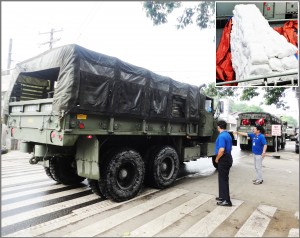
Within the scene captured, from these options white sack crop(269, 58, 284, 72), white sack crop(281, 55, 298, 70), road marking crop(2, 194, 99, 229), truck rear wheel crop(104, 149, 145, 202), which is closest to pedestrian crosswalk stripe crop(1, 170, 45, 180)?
road marking crop(2, 194, 99, 229)

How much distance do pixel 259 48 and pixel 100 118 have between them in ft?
10.4

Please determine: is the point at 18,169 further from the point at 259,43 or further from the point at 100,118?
the point at 259,43

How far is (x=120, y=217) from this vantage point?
452 centimetres

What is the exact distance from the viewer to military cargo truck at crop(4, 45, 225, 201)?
4691 mm

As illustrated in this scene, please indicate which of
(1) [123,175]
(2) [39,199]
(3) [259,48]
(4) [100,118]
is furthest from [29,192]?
(3) [259,48]

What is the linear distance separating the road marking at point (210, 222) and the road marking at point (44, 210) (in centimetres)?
247

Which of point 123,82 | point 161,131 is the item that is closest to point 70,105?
point 123,82

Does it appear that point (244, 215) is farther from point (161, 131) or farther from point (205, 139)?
point (205, 139)

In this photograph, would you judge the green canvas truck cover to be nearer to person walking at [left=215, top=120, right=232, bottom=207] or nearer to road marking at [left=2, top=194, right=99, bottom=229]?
person walking at [left=215, top=120, right=232, bottom=207]

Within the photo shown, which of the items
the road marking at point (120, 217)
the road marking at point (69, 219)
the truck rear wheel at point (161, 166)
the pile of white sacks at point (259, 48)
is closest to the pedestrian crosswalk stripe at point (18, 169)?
the truck rear wheel at point (161, 166)

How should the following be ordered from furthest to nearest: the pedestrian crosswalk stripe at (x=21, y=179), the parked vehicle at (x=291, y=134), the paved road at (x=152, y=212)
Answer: the parked vehicle at (x=291, y=134)
the pedestrian crosswalk stripe at (x=21, y=179)
the paved road at (x=152, y=212)

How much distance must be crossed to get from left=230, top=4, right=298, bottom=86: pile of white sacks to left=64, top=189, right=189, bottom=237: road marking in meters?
2.96

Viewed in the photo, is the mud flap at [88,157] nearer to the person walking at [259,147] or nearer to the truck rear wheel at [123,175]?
the truck rear wheel at [123,175]

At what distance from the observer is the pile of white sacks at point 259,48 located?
13.8ft
